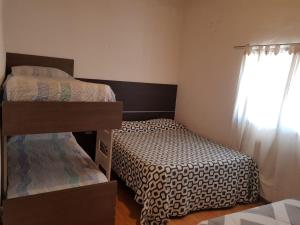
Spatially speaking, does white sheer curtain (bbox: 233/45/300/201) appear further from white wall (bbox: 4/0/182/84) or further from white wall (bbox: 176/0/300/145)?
white wall (bbox: 4/0/182/84)

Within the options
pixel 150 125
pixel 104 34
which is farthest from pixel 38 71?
pixel 150 125

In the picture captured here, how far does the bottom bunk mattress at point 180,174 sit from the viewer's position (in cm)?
217

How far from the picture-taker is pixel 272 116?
260cm

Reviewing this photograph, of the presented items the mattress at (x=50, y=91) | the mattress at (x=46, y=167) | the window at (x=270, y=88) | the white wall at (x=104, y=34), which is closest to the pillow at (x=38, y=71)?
the white wall at (x=104, y=34)

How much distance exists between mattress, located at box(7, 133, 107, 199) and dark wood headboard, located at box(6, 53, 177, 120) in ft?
3.56

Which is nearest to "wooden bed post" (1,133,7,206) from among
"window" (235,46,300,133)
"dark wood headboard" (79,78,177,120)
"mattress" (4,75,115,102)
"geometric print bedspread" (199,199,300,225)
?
"mattress" (4,75,115,102)

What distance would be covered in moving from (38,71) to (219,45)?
2282mm

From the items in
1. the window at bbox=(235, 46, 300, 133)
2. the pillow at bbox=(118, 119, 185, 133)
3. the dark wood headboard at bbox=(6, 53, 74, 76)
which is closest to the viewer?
the window at bbox=(235, 46, 300, 133)

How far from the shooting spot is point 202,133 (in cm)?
360

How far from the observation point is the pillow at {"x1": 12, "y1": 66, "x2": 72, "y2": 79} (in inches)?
102

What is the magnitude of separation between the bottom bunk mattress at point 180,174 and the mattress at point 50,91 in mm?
894

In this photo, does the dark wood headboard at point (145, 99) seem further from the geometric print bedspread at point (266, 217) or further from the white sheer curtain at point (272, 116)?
the geometric print bedspread at point (266, 217)

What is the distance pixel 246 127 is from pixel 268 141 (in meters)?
0.30

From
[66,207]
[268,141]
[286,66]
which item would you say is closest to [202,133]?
[268,141]
